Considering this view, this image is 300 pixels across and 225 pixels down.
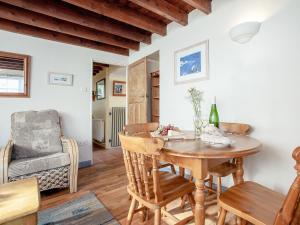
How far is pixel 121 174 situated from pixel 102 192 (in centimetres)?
61

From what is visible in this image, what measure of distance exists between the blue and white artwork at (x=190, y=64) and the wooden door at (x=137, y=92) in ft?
2.92

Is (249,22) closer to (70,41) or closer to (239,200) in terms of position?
(239,200)

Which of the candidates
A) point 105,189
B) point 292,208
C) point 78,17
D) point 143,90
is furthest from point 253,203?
point 78,17

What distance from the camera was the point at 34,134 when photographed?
2.38 m

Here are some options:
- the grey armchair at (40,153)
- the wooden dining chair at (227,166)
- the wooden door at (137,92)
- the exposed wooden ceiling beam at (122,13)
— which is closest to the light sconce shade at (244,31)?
the wooden dining chair at (227,166)

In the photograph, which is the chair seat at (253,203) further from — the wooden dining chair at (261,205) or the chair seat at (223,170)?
the chair seat at (223,170)

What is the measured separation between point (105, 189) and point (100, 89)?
349 cm

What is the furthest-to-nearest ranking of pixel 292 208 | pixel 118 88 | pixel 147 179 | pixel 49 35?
pixel 118 88 < pixel 49 35 < pixel 147 179 < pixel 292 208

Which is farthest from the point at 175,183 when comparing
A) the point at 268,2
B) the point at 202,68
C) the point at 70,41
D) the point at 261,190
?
the point at 70,41

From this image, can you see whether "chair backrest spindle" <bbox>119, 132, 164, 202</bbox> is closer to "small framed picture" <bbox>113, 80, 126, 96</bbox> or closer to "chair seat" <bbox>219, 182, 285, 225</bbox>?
"chair seat" <bbox>219, 182, 285, 225</bbox>

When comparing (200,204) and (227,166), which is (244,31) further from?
(200,204)

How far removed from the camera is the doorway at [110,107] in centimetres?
458

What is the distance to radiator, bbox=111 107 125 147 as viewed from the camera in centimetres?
463

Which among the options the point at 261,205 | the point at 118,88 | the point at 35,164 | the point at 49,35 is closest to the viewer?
the point at 261,205
